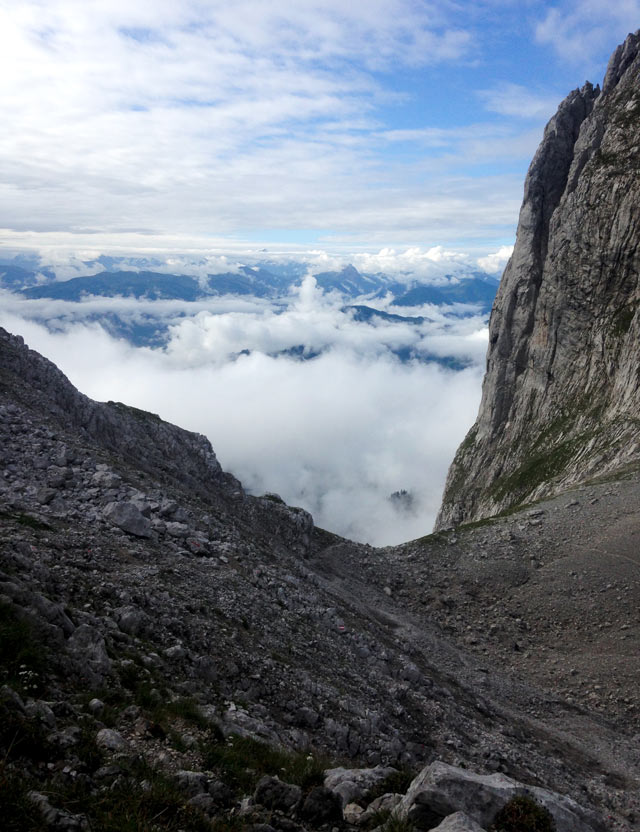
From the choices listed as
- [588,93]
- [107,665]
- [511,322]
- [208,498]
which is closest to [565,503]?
[208,498]

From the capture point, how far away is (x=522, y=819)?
888 cm

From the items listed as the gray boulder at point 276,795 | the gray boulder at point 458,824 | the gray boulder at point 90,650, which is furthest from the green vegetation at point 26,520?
the gray boulder at point 458,824

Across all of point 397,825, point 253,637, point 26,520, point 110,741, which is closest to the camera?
point 397,825

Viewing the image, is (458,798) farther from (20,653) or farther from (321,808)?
(20,653)

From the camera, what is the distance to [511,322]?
95.9m

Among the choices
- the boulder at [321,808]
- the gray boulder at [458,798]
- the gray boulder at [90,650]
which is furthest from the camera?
the gray boulder at [90,650]

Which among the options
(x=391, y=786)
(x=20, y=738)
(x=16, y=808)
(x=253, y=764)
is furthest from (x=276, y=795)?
(x=20, y=738)

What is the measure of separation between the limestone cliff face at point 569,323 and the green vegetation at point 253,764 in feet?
160

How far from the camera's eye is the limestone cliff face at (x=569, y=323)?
215 feet

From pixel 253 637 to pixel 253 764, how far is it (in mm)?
7306

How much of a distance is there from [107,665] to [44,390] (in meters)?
28.5

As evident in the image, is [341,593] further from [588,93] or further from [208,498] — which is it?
[588,93]

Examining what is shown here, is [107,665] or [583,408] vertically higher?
[583,408]

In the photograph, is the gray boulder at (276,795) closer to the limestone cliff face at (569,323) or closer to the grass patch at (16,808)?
the grass patch at (16,808)
